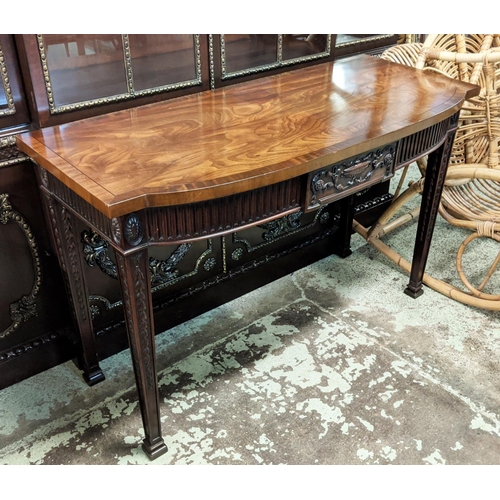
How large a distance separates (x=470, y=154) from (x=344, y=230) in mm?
626

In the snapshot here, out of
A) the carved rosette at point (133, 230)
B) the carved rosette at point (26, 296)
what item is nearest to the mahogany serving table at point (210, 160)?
the carved rosette at point (133, 230)

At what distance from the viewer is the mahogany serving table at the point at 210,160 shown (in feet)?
4.59

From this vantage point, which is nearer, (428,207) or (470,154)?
(428,207)

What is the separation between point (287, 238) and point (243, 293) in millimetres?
299

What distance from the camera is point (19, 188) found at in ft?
5.74

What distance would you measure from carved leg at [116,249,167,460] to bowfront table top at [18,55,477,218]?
0.19m

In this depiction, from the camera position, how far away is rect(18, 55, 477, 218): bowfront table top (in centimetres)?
139

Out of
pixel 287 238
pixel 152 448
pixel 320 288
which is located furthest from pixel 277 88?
pixel 152 448

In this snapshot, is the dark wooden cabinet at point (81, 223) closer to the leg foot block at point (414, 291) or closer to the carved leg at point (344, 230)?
the carved leg at point (344, 230)

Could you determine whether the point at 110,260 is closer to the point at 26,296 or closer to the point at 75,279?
the point at 75,279

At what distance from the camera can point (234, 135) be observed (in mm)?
1632

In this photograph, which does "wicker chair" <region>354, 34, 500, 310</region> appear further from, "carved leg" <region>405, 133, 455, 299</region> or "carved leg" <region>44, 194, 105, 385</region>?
"carved leg" <region>44, 194, 105, 385</region>

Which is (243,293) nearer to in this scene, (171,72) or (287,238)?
(287,238)

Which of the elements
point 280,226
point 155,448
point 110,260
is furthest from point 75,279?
point 280,226
